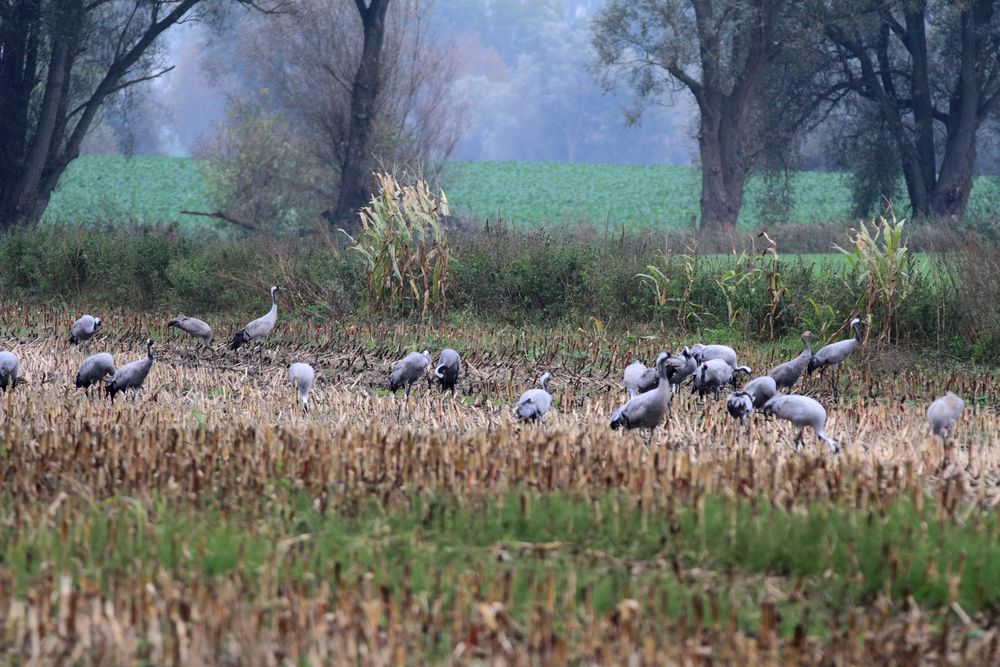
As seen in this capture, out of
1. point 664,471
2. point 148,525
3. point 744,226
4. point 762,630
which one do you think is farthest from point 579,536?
point 744,226

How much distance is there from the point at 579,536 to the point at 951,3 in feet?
100

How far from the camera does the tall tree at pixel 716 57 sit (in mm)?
33281

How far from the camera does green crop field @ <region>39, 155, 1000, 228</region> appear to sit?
49.8 meters

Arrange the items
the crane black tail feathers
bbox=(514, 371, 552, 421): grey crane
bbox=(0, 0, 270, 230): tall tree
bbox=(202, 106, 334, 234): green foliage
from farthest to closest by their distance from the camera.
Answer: bbox=(202, 106, 334, 234): green foliage, bbox=(0, 0, 270, 230): tall tree, the crane black tail feathers, bbox=(514, 371, 552, 421): grey crane

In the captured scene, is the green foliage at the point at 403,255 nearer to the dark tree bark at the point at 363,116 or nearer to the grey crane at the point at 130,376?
the grey crane at the point at 130,376

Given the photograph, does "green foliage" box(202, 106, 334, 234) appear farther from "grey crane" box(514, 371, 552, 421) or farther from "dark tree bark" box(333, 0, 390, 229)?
"grey crane" box(514, 371, 552, 421)

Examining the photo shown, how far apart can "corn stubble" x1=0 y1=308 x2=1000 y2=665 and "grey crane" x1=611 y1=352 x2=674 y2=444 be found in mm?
176

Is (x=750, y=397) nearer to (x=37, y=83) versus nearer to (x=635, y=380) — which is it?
(x=635, y=380)

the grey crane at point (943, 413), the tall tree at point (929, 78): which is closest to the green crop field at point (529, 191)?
the tall tree at point (929, 78)

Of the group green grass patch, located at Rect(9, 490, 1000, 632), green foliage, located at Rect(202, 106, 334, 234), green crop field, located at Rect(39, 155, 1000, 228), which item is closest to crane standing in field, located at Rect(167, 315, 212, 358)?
green grass patch, located at Rect(9, 490, 1000, 632)

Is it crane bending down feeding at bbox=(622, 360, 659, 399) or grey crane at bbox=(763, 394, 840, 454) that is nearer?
grey crane at bbox=(763, 394, 840, 454)

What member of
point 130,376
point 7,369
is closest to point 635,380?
point 130,376

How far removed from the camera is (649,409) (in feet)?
27.7

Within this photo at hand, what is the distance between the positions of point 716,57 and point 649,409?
27.2 m
